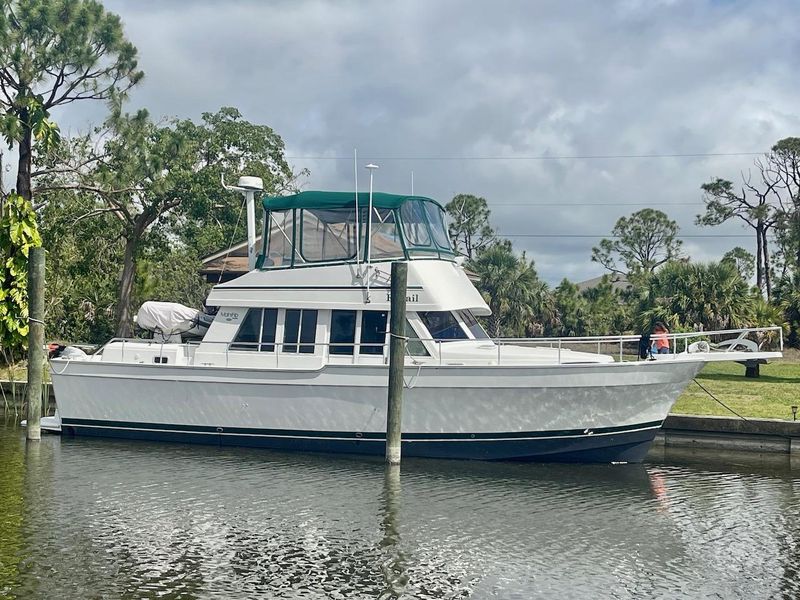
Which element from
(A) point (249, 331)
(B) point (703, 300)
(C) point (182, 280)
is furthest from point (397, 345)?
(C) point (182, 280)

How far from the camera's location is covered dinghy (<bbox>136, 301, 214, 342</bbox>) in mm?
19453

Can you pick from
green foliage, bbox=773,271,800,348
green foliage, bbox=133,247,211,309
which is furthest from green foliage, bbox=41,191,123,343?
green foliage, bbox=773,271,800,348

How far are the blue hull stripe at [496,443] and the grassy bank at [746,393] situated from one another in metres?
3.73

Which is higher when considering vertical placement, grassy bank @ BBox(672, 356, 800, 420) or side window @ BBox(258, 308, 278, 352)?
side window @ BBox(258, 308, 278, 352)

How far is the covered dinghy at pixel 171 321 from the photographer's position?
19.5 m

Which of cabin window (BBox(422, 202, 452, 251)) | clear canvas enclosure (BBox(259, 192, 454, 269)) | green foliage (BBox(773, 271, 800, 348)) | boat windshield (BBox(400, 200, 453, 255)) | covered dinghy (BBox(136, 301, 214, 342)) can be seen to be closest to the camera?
clear canvas enclosure (BBox(259, 192, 454, 269))

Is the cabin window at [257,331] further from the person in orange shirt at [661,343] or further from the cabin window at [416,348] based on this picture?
the person in orange shirt at [661,343]

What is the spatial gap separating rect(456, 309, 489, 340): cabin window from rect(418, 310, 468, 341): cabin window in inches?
12.0

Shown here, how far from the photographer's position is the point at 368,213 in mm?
18000

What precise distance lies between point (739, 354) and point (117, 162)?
21.3 meters

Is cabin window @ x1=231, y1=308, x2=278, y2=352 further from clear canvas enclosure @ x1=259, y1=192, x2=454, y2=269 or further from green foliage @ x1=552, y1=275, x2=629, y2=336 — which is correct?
green foliage @ x1=552, y1=275, x2=629, y2=336

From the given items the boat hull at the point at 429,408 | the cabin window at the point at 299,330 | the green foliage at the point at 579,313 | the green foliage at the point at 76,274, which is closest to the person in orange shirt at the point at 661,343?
the boat hull at the point at 429,408

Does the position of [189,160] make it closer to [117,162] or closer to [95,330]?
[117,162]

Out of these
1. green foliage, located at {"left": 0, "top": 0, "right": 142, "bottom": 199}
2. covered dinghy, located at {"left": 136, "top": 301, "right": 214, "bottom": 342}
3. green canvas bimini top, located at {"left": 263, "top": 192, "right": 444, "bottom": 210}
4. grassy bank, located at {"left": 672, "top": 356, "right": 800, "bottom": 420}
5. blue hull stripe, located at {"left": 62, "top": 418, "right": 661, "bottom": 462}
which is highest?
green foliage, located at {"left": 0, "top": 0, "right": 142, "bottom": 199}
